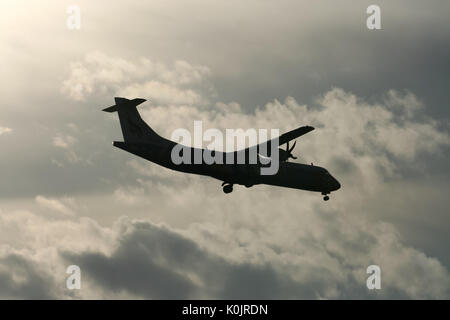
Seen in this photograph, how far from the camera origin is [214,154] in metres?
42.4

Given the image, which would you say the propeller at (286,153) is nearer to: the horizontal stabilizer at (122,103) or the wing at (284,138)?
the wing at (284,138)

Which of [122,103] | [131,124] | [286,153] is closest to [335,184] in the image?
[286,153]

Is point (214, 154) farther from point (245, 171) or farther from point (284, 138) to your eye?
point (284, 138)

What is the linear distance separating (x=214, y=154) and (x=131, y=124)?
267 inches

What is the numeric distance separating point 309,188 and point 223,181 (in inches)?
303

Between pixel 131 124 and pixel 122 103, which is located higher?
pixel 122 103

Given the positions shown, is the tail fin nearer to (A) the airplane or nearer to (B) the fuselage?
(A) the airplane

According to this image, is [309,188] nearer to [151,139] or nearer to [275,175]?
[275,175]

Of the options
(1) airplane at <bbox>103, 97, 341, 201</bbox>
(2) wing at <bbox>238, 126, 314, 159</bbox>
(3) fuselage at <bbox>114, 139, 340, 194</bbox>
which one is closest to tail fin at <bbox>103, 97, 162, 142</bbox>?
(1) airplane at <bbox>103, 97, 341, 201</bbox>

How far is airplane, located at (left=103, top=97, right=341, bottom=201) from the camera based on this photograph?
136ft

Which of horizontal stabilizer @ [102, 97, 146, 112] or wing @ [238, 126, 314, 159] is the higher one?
horizontal stabilizer @ [102, 97, 146, 112]

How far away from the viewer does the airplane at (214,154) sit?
41.6 meters
